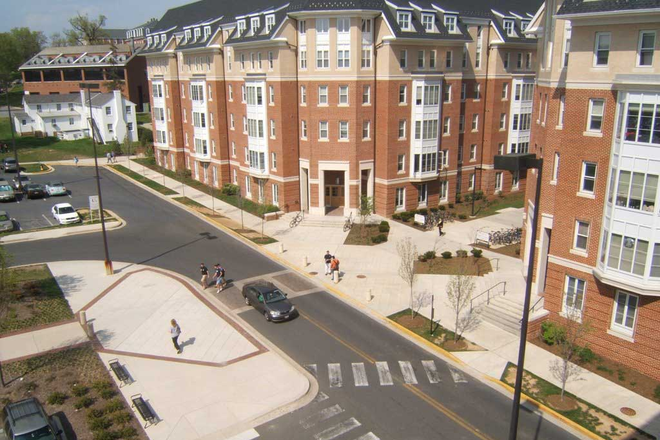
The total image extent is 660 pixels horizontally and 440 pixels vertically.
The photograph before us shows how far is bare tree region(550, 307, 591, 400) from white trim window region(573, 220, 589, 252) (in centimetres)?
285

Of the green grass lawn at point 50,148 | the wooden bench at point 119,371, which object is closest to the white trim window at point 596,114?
the wooden bench at point 119,371

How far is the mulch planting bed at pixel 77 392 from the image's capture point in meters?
18.2

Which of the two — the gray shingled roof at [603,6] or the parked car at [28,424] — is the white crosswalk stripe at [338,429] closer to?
the parked car at [28,424]

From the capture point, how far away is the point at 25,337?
2495cm

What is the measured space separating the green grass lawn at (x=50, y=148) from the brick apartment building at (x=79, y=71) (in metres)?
21.1

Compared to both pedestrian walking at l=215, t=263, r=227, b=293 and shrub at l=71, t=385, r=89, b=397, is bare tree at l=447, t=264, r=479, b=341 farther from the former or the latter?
shrub at l=71, t=385, r=89, b=397

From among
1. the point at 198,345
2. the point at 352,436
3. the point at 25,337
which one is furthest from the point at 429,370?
the point at 25,337

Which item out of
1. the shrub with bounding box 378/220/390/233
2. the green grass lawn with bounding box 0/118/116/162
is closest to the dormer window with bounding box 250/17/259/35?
the shrub with bounding box 378/220/390/233

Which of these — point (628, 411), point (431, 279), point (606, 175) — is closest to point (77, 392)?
point (431, 279)

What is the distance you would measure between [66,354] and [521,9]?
54.6m

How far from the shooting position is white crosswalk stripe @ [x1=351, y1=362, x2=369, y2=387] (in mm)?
21062

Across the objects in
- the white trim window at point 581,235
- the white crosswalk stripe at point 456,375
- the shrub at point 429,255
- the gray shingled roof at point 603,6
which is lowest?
the white crosswalk stripe at point 456,375

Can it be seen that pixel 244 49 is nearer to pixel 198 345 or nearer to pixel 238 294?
pixel 238 294

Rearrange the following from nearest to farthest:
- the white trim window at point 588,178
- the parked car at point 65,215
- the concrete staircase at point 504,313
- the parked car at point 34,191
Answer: the white trim window at point 588,178 < the concrete staircase at point 504,313 < the parked car at point 65,215 < the parked car at point 34,191
